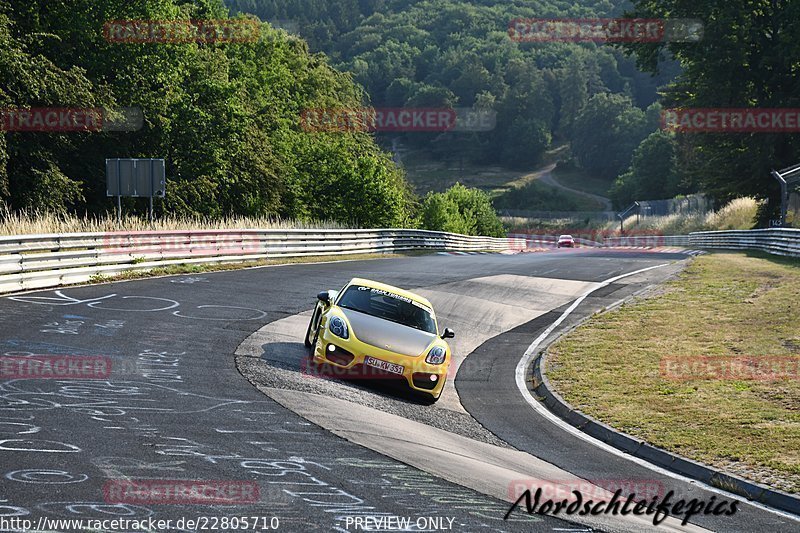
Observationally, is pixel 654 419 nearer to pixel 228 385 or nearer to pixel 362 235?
pixel 228 385

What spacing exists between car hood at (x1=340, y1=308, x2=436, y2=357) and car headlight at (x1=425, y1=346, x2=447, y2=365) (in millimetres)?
131

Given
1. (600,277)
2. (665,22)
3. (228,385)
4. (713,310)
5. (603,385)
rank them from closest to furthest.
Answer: (228,385) < (603,385) < (713,310) < (600,277) < (665,22)

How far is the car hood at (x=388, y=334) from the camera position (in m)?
13.2

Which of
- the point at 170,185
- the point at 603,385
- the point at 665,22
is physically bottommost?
the point at 603,385

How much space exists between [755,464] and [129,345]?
8.76 m

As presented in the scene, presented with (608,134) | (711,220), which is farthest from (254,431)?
(608,134)

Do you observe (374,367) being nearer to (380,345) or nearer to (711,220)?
(380,345)

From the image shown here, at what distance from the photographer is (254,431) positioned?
921 cm

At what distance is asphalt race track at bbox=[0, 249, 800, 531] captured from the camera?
698 cm

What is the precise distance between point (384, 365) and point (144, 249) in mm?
13387

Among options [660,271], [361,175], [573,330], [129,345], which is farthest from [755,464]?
[361,175]

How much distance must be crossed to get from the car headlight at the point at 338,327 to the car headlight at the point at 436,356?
1209mm

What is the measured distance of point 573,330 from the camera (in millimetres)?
20391

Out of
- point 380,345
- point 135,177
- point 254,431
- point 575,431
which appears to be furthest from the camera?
point 135,177
